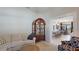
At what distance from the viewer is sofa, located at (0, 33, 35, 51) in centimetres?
204

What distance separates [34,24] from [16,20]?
0.29 meters

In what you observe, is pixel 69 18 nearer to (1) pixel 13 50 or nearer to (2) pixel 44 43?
(2) pixel 44 43

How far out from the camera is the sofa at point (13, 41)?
2035 millimetres

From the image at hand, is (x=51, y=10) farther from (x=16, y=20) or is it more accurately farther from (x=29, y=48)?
(x=29, y=48)

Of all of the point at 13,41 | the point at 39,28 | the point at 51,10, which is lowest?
the point at 13,41

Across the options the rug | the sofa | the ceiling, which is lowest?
the rug

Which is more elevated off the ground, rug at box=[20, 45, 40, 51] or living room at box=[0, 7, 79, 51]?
living room at box=[0, 7, 79, 51]

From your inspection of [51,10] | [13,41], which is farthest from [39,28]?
[13,41]

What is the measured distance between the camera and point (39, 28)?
6.87 feet

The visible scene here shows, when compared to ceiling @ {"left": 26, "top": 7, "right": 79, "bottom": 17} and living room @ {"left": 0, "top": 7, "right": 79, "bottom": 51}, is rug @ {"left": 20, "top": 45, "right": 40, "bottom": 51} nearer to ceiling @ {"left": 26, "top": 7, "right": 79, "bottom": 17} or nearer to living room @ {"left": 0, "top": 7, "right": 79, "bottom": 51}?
living room @ {"left": 0, "top": 7, "right": 79, "bottom": 51}

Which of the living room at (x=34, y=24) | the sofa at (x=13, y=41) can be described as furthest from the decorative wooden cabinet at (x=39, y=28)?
the sofa at (x=13, y=41)

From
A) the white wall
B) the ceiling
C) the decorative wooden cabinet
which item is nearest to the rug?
the decorative wooden cabinet

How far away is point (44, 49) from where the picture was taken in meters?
2.07

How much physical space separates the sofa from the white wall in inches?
3.1
